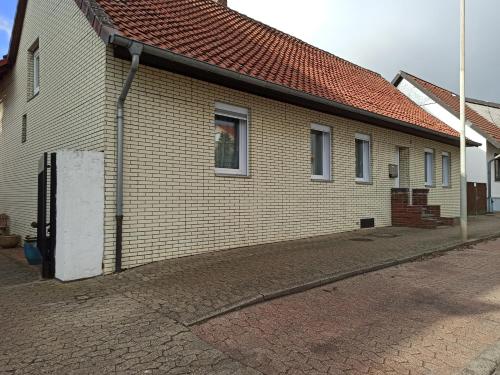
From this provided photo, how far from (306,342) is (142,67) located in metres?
5.03

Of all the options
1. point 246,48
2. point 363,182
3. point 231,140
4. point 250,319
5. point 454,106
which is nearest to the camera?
point 250,319

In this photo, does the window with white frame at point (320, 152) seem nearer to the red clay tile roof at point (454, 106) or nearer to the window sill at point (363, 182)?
the window sill at point (363, 182)

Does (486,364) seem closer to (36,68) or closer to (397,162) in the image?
(397,162)

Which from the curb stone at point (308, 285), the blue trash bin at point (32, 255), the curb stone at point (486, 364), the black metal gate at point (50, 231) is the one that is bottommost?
the curb stone at point (486, 364)

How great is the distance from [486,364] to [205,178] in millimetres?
5294

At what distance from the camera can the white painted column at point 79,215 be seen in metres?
5.73

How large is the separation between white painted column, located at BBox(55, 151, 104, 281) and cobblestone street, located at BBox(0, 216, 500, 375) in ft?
1.06

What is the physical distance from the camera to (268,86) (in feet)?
26.5

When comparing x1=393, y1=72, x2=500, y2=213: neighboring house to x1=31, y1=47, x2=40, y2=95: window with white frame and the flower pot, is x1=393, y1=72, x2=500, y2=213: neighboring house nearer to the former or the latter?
x1=31, y1=47, x2=40, y2=95: window with white frame

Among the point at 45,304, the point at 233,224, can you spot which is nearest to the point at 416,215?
the point at 233,224

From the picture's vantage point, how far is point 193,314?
4.33 meters

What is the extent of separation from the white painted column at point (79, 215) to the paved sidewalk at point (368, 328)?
2.58m

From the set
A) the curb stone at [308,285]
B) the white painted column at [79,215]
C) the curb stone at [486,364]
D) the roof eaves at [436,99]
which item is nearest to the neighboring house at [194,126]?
the white painted column at [79,215]

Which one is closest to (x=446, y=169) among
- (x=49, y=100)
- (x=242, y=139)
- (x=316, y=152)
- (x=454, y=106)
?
(x=454, y=106)
